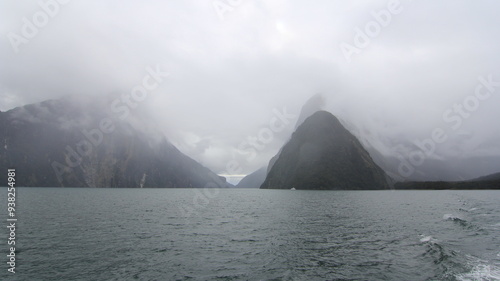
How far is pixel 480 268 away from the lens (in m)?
28.1

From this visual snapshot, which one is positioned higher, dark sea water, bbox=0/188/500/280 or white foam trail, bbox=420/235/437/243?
dark sea water, bbox=0/188/500/280

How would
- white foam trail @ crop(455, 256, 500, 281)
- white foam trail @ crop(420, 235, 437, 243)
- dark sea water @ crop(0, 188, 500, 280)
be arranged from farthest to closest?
1. white foam trail @ crop(420, 235, 437, 243)
2. dark sea water @ crop(0, 188, 500, 280)
3. white foam trail @ crop(455, 256, 500, 281)

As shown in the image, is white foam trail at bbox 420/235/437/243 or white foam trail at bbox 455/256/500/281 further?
white foam trail at bbox 420/235/437/243

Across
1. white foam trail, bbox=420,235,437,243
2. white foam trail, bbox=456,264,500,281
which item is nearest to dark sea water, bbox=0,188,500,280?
white foam trail, bbox=456,264,500,281

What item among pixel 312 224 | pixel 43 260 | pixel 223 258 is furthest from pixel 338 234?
pixel 43 260

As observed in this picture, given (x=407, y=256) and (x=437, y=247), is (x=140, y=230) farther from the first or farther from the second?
(x=437, y=247)

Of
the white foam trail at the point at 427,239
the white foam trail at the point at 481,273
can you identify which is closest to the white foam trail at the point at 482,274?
the white foam trail at the point at 481,273

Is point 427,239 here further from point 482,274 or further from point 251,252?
point 251,252

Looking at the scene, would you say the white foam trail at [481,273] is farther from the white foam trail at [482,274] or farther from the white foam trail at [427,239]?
the white foam trail at [427,239]

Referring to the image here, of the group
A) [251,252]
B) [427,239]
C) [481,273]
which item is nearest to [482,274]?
[481,273]

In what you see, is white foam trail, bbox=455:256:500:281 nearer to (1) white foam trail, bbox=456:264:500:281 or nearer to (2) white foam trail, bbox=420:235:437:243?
(1) white foam trail, bbox=456:264:500:281

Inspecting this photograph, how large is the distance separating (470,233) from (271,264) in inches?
1510

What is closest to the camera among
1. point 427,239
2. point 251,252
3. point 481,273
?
point 481,273

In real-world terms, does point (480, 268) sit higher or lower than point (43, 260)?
lower
